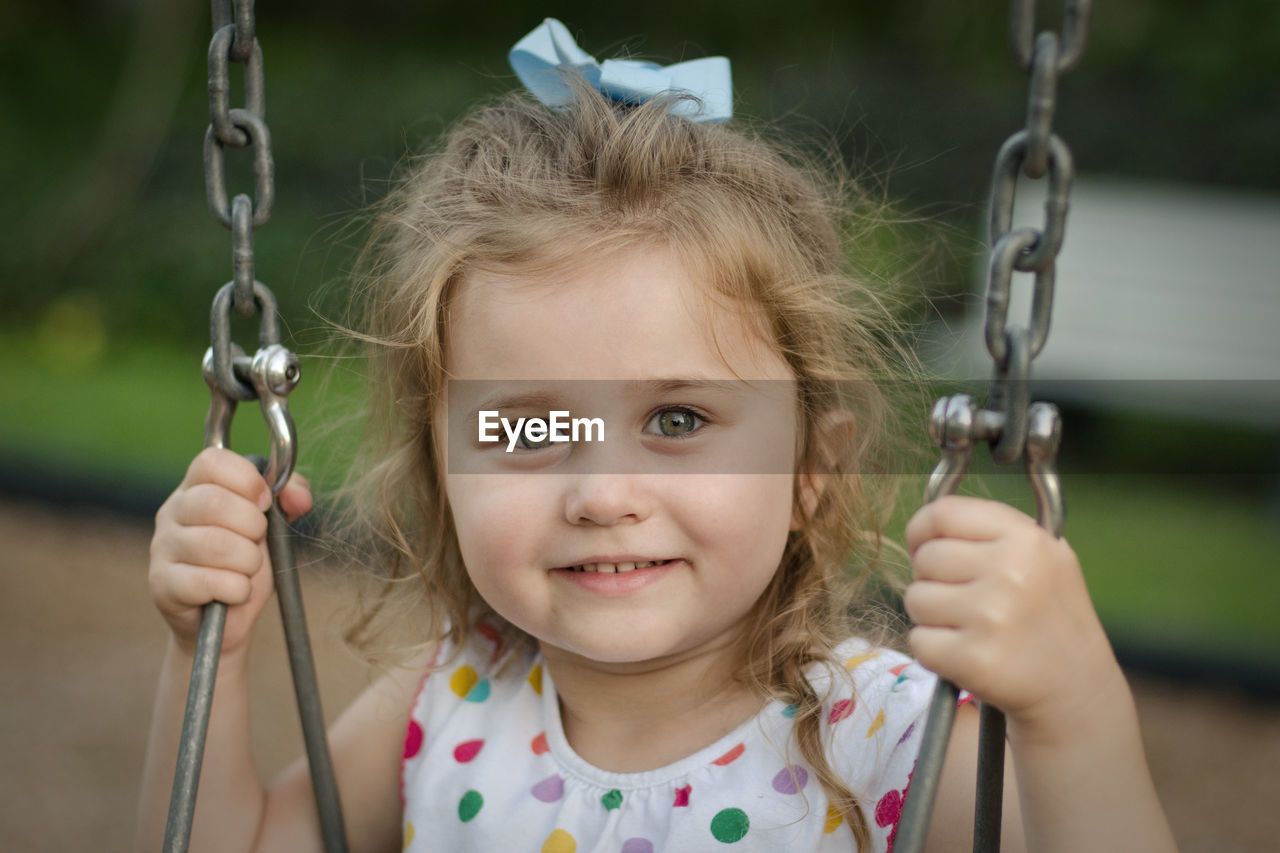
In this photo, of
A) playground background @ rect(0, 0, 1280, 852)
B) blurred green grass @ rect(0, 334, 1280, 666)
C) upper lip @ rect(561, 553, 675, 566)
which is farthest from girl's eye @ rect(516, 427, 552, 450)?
blurred green grass @ rect(0, 334, 1280, 666)

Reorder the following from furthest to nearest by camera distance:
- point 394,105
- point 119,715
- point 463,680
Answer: point 394,105 → point 119,715 → point 463,680

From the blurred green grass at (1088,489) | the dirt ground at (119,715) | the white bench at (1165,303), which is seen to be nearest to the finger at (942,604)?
the dirt ground at (119,715)

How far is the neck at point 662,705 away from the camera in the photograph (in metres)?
1.17

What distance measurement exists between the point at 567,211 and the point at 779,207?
223 millimetres

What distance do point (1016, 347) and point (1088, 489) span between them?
3770 mm

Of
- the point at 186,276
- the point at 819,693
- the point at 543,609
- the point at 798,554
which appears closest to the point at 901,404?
the point at 798,554

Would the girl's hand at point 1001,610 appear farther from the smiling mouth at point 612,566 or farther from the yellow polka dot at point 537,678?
the yellow polka dot at point 537,678

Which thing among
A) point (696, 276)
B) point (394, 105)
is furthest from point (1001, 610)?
point (394, 105)

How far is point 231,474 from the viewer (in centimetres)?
107

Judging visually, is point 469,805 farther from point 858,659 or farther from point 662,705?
point 858,659

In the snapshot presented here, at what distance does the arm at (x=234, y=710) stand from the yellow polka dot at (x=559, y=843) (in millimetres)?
228

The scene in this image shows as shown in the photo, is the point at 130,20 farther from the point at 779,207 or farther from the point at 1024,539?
the point at 1024,539

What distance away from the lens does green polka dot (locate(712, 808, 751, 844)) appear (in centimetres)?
111

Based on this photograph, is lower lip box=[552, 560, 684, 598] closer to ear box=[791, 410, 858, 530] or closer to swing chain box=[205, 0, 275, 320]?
ear box=[791, 410, 858, 530]
